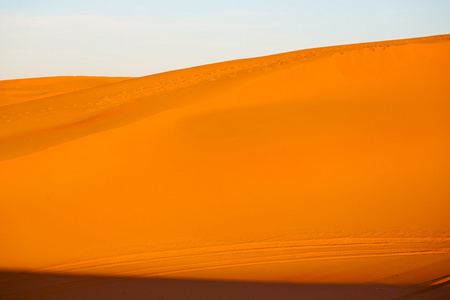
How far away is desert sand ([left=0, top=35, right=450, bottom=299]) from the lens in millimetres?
6062

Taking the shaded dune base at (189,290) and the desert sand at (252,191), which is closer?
the shaded dune base at (189,290)

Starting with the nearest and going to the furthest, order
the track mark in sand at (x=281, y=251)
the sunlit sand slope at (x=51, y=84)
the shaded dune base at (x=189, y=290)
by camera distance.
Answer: the shaded dune base at (x=189, y=290) → the track mark in sand at (x=281, y=251) → the sunlit sand slope at (x=51, y=84)

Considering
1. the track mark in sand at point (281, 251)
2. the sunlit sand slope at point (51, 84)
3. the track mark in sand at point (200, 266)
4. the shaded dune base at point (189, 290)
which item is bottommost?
the shaded dune base at point (189, 290)

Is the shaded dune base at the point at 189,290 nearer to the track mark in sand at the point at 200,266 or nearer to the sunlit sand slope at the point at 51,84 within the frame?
the track mark in sand at the point at 200,266

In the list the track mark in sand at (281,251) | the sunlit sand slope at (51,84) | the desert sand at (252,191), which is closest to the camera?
the desert sand at (252,191)

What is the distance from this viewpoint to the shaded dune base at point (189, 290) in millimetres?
5352

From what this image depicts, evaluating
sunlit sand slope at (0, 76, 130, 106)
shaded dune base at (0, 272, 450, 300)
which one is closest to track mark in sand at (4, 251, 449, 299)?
shaded dune base at (0, 272, 450, 300)

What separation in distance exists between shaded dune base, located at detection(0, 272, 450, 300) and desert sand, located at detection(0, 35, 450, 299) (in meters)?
0.03

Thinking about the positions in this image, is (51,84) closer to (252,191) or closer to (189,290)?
(252,191)

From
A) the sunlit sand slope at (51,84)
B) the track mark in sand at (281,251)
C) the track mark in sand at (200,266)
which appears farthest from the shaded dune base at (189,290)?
the sunlit sand slope at (51,84)

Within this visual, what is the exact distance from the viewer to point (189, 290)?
570 centimetres

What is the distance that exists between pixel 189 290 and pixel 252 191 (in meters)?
3.10

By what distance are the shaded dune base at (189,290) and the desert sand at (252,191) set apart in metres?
0.03

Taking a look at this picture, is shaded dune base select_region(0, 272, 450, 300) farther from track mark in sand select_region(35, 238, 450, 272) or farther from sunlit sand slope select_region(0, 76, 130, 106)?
sunlit sand slope select_region(0, 76, 130, 106)
